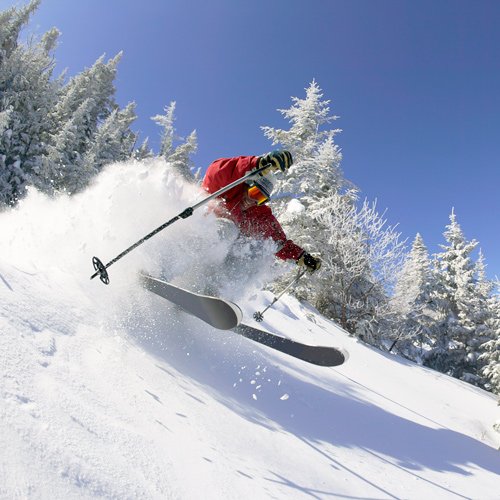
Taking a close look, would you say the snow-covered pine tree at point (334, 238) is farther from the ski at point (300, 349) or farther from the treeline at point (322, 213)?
the ski at point (300, 349)

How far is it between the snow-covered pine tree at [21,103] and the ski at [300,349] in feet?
62.9

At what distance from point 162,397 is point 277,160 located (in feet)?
9.97

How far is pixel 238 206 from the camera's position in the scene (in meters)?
4.29

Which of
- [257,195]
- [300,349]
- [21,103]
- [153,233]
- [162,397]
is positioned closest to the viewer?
[162,397]

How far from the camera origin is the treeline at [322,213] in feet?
42.2

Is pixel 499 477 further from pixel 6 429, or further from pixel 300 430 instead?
pixel 6 429

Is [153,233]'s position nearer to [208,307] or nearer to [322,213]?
[208,307]

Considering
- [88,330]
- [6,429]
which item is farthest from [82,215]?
[6,429]

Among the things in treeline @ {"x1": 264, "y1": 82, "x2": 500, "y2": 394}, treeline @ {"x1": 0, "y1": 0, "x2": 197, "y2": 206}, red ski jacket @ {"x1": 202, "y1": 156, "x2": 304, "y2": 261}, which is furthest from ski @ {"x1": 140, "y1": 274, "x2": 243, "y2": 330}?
treeline @ {"x1": 0, "y1": 0, "x2": 197, "y2": 206}

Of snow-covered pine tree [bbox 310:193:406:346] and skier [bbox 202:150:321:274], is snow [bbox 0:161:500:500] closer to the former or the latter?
skier [bbox 202:150:321:274]

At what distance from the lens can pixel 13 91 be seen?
1819cm

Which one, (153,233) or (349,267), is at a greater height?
(349,267)

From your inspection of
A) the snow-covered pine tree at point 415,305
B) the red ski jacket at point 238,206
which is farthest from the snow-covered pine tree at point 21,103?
the snow-covered pine tree at point 415,305

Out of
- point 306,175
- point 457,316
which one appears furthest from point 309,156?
point 457,316
